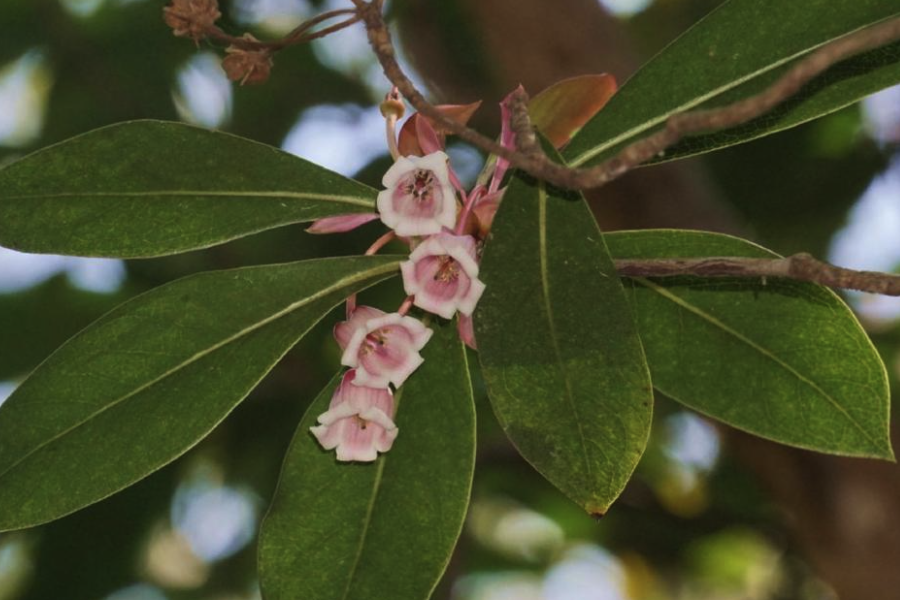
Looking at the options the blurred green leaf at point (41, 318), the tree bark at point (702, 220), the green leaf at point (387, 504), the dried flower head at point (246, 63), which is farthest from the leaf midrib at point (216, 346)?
the blurred green leaf at point (41, 318)

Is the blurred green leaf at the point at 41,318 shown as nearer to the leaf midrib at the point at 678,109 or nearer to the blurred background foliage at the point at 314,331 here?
the blurred background foliage at the point at 314,331

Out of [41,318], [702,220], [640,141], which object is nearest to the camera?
[640,141]

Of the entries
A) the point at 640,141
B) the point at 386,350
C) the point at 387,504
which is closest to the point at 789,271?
the point at 640,141

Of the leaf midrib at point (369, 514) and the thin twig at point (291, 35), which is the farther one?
the leaf midrib at point (369, 514)

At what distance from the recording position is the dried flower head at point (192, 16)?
117 centimetres

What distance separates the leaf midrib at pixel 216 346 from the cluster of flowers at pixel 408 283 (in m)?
0.03

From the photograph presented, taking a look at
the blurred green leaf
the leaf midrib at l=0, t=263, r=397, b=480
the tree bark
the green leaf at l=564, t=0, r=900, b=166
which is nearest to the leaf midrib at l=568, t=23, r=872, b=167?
the green leaf at l=564, t=0, r=900, b=166

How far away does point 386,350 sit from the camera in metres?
1.18

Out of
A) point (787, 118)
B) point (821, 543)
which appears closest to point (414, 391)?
point (787, 118)

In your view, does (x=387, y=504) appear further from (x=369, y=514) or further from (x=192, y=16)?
(x=192, y=16)

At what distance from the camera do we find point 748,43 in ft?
3.88

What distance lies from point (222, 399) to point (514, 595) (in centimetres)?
238

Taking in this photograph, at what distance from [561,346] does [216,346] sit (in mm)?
334

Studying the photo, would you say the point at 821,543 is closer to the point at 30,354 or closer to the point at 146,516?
the point at 146,516
